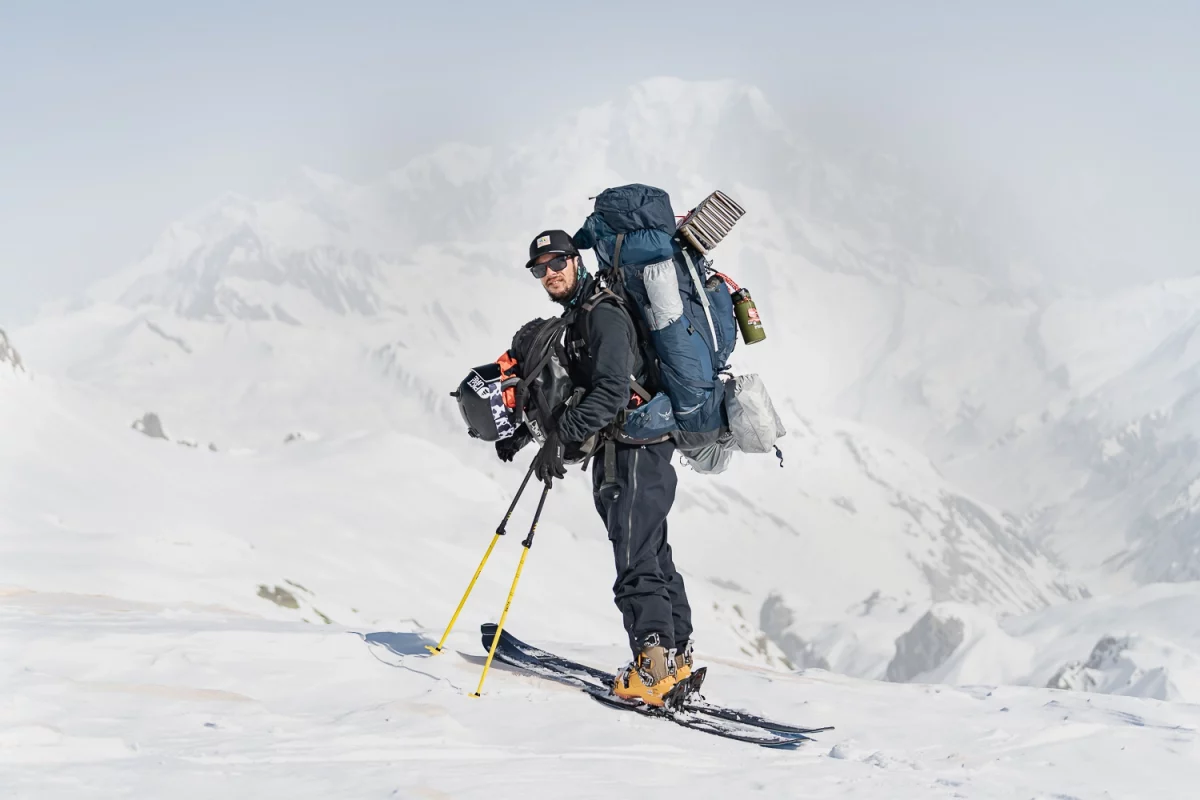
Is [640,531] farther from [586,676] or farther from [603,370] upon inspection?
[586,676]

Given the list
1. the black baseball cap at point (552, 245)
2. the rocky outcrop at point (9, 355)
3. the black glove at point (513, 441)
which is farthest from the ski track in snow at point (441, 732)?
the rocky outcrop at point (9, 355)

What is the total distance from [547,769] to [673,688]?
1942 millimetres

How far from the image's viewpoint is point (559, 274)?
7.37 meters

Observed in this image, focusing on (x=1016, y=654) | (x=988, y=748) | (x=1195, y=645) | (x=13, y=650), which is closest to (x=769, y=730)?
(x=988, y=748)

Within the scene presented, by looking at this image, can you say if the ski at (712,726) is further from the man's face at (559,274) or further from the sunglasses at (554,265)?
the sunglasses at (554,265)

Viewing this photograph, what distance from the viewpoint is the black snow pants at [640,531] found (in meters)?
7.29

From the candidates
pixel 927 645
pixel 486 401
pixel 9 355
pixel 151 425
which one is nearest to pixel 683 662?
pixel 486 401

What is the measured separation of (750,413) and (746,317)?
78 centimetres

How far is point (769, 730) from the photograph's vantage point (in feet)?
22.2

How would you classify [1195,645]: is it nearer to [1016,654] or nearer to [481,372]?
[1016,654]

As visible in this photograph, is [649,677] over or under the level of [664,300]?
under

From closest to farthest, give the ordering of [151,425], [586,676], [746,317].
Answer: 1. [746,317]
2. [586,676]
3. [151,425]

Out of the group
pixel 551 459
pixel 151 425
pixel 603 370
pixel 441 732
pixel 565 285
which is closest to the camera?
pixel 441 732

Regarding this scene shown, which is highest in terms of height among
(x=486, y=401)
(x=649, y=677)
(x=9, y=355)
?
(x=9, y=355)
